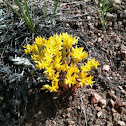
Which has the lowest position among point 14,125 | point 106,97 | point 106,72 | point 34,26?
point 14,125

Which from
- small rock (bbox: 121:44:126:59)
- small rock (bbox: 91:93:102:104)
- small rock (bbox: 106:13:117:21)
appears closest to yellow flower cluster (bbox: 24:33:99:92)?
small rock (bbox: 91:93:102:104)

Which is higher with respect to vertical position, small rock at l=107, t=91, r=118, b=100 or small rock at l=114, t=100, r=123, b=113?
small rock at l=107, t=91, r=118, b=100

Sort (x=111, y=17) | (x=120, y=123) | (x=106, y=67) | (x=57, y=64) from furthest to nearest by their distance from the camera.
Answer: (x=111, y=17), (x=106, y=67), (x=120, y=123), (x=57, y=64)

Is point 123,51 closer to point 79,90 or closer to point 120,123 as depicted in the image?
point 79,90

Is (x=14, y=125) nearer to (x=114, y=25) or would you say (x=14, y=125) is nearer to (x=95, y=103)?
(x=95, y=103)

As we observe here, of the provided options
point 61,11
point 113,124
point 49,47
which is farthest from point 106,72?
point 61,11

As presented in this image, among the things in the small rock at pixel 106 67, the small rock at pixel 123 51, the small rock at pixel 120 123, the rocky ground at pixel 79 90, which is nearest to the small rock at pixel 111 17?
the rocky ground at pixel 79 90

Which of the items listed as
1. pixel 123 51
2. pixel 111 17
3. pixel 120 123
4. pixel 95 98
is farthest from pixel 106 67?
pixel 111 17

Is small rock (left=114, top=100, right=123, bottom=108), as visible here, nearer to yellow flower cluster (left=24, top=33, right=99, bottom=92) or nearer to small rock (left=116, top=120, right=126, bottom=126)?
small rock (left=116, top=120, right=126, bottom=126)
